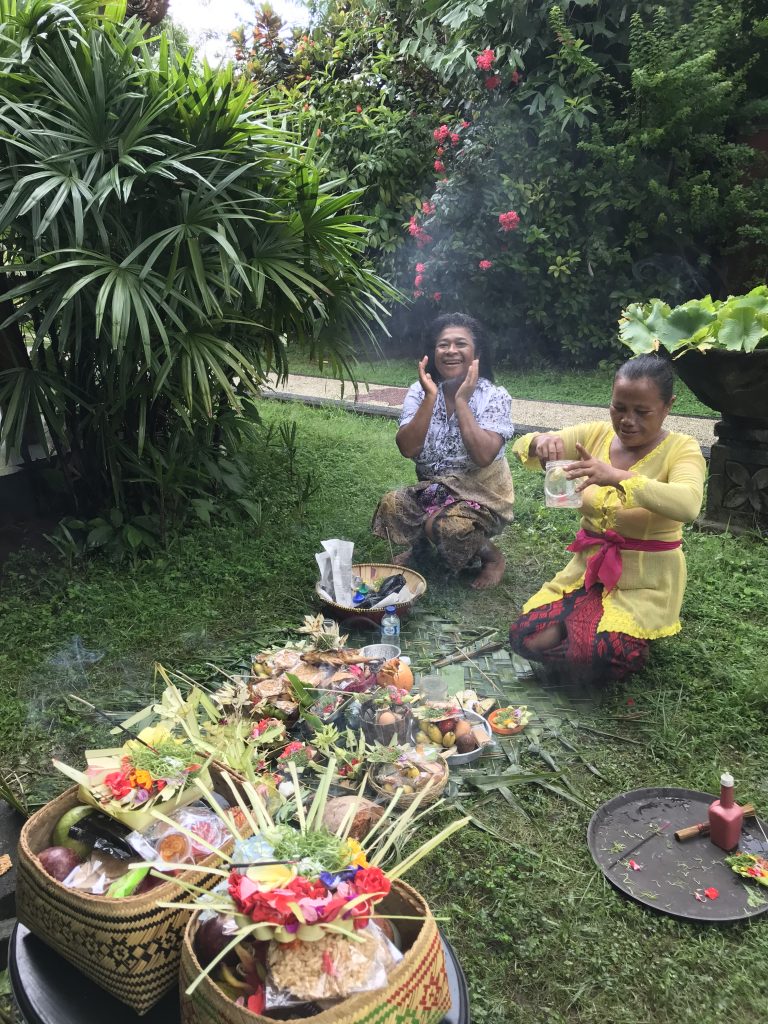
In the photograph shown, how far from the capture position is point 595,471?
277 centimetres

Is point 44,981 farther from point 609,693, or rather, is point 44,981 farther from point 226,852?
point 609,693

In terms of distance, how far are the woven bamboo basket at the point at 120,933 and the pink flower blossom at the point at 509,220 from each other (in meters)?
8.02

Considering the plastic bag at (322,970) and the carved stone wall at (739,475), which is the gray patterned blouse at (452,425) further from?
the plastic bag at (322,970)

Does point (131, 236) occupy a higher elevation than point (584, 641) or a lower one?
higher

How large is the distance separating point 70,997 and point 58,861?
240mm

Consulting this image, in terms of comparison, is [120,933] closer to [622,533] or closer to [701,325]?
[622,533]

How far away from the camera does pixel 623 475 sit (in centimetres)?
277

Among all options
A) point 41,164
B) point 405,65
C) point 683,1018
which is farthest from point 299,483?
point 405,65

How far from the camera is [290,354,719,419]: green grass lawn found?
768 cm

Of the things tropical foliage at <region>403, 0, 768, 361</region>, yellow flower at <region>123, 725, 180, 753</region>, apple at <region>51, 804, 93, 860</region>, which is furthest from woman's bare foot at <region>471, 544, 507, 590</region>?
tropical foliage at <region>403, 0, 768, 361</region>

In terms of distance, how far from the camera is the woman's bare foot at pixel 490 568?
13.5 ft

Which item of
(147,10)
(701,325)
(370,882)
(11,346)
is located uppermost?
(147,10)

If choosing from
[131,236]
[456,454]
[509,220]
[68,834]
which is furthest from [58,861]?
[509,220]

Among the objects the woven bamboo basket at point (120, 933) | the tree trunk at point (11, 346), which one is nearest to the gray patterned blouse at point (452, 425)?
the tree trunk at point (11, 346)
